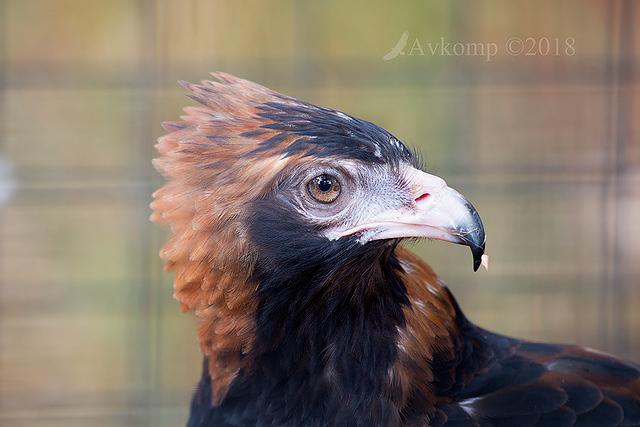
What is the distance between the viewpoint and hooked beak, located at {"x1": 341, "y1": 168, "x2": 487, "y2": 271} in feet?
3.85

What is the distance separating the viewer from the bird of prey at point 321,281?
1267mm

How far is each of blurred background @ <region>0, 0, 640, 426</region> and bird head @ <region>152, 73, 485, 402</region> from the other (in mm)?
1679

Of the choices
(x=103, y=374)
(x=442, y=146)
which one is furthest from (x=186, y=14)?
(x=103, y=374)

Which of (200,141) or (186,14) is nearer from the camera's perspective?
(200,141)

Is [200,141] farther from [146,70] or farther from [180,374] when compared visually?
[180,374]

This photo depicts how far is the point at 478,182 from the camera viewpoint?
3.07 m

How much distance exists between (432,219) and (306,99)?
186 cm

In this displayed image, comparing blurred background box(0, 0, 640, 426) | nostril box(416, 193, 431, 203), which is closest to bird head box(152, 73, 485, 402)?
nostril box(416, 193, 431, 203)

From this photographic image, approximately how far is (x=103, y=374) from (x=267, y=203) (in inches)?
90.8

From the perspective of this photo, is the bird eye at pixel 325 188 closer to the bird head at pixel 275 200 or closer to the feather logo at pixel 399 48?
the bird head at pixel 275 200

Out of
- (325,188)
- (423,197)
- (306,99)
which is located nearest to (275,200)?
(325,188)

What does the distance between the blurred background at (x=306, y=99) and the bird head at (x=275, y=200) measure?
168 centimetres

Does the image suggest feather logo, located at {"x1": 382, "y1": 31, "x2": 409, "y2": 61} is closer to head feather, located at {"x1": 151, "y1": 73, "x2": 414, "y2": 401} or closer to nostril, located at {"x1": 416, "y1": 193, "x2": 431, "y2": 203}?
head feather, located at {"x1": 151, "y1": 73, "x2": 414, "y2": 401}

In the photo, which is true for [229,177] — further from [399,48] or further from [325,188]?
[399,48]
